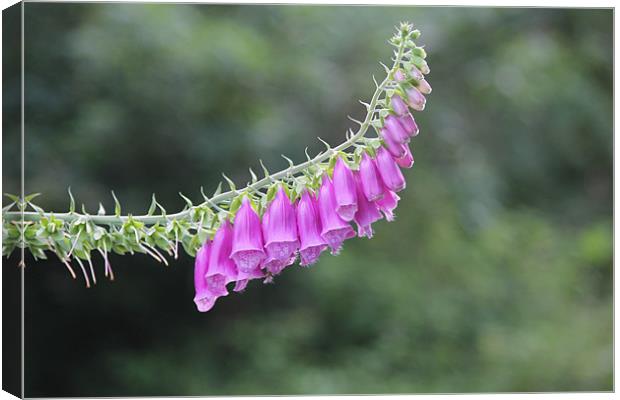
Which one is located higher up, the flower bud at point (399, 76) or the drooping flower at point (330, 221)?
the flower bud at point (399, 76)

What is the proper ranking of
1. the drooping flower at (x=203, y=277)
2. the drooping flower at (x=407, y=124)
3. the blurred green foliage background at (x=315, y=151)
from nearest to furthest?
the drooping flower at (x=407, y=124) → the drooping flower at (x=203, y=277) → the blurred green foliage background at (x=315, y=151)

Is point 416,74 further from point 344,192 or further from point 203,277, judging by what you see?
point 203,277

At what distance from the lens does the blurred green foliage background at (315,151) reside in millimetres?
4523

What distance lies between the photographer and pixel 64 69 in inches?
172

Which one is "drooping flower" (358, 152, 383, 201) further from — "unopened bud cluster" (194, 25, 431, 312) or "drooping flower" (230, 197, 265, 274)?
"drooping flower" (230, 197, 265, 274)

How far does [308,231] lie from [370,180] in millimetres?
137

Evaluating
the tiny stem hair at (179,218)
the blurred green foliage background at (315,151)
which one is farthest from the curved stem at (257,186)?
the blurred green foliage background at (315,151)

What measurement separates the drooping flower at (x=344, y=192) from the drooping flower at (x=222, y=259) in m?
0.20

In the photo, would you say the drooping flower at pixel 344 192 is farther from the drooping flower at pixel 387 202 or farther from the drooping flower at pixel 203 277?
the drooping flower at pixel 203 277

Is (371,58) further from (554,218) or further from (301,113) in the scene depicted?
(554,218)

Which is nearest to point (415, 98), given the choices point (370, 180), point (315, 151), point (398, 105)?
point (398, 105)

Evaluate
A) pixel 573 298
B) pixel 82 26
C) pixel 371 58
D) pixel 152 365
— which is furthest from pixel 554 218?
pixel 82 26

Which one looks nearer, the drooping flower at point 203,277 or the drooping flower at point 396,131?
the drooping flower at point 396,131

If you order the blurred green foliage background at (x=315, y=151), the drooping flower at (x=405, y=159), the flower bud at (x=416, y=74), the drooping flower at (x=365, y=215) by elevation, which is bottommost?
the drooping flower at (x=365, y=215)
